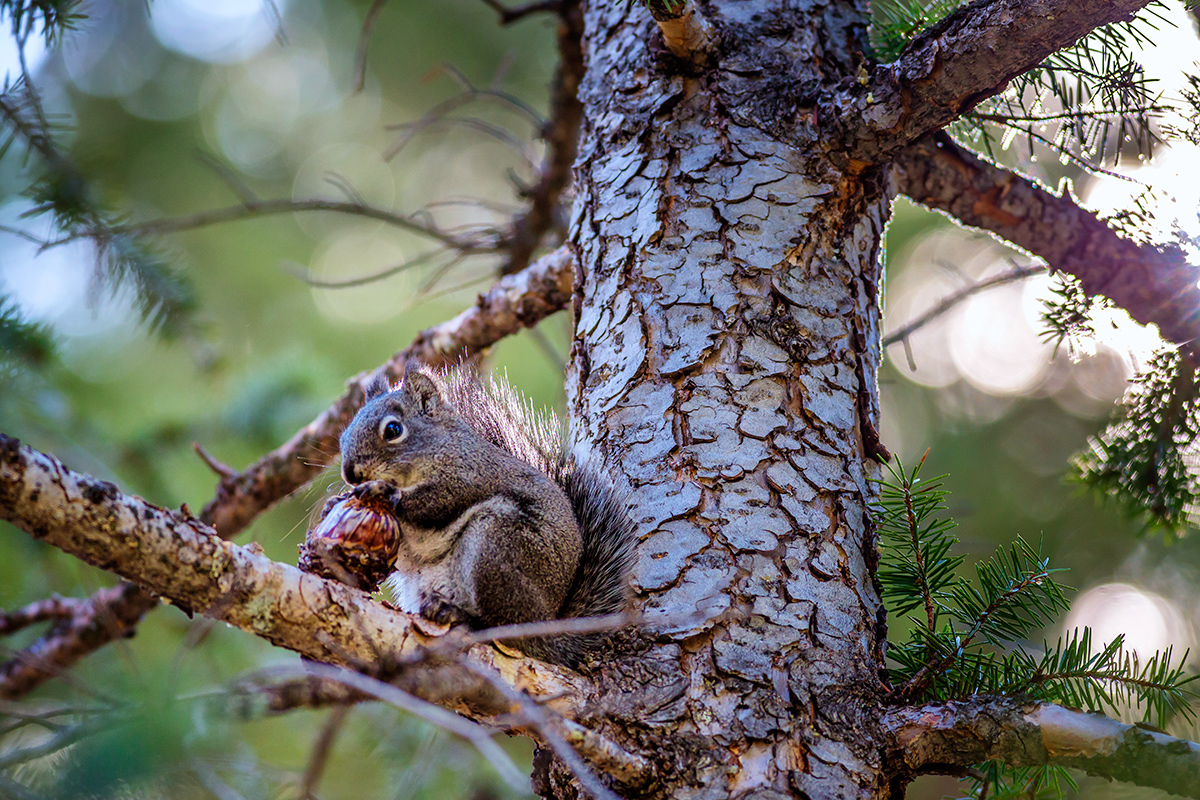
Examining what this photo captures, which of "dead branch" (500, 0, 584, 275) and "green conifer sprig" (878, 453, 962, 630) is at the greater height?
"dead branch" (500, 0, 584, 275)

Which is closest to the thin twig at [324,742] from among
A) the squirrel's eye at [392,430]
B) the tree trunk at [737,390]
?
the tree trunk at [737,390]

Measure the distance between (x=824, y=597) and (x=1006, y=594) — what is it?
234 mm

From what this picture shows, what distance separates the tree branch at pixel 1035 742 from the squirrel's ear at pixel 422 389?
1003mm

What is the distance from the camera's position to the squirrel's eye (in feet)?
5.32

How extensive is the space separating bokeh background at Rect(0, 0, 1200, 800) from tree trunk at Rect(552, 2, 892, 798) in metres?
0.37

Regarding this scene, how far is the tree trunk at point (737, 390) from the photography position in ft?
3.53

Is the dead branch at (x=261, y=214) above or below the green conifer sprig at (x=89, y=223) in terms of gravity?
above

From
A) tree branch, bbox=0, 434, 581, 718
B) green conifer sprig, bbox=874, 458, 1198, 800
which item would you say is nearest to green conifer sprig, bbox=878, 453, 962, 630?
green conifer sprig, bbox=874, 458, 1198, 800

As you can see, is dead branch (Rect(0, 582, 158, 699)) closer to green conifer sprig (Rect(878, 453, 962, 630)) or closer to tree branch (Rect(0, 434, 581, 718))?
tree branch (Rect(0, 434, 581, 718))

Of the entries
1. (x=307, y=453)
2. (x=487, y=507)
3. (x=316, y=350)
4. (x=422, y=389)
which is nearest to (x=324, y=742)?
(x=487, y=507)

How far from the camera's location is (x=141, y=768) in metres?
0.85

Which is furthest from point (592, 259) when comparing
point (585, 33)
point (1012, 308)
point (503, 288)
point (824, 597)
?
point (1012, 308)

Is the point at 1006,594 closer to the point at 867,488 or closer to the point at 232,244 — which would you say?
the point at 867,488

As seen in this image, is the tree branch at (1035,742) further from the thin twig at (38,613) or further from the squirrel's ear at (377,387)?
the thin twig at (38,613)
